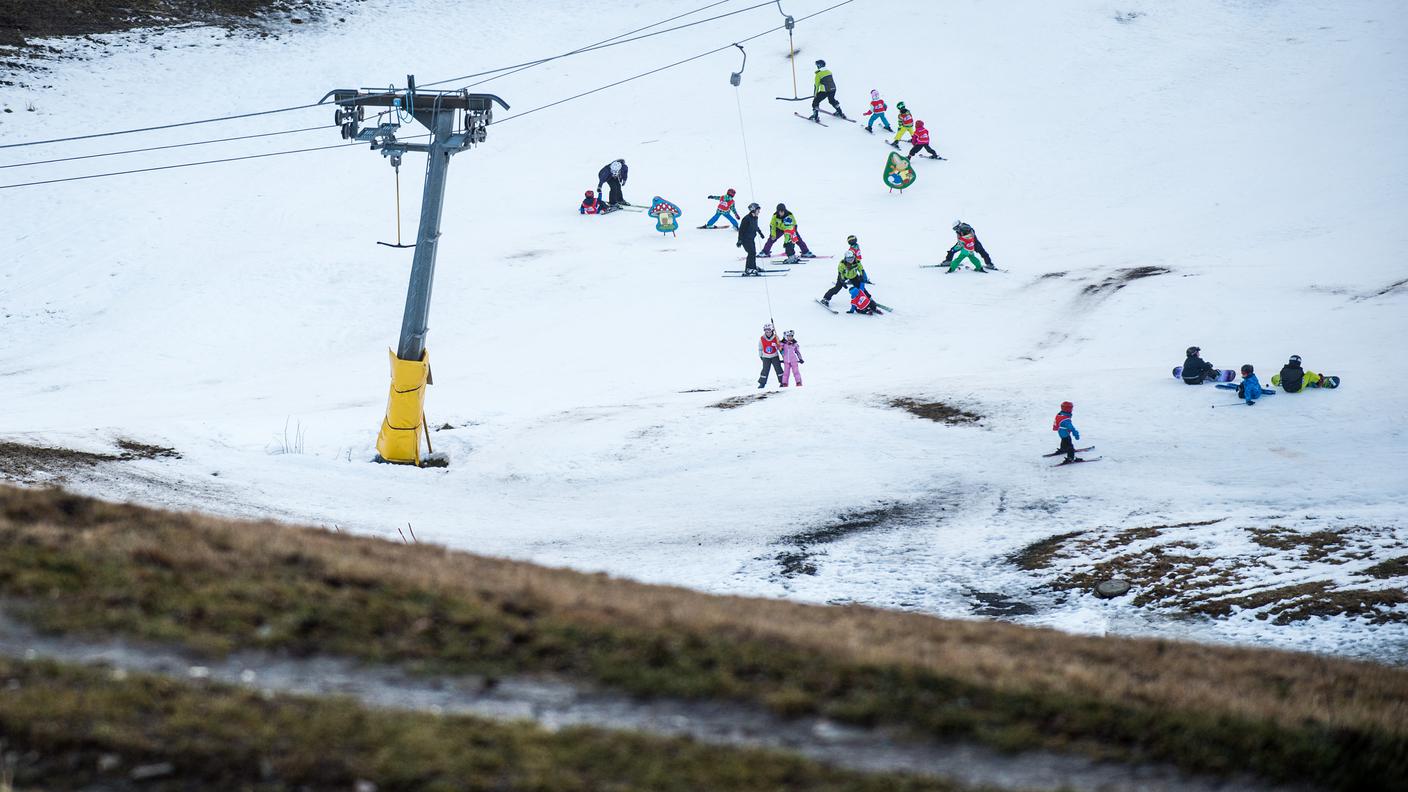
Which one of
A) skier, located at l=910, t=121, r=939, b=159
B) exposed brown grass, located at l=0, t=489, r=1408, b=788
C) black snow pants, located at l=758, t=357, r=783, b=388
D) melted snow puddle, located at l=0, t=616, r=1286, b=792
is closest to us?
melted snow puddle, located at l=0, t=616, r=1286, b=792

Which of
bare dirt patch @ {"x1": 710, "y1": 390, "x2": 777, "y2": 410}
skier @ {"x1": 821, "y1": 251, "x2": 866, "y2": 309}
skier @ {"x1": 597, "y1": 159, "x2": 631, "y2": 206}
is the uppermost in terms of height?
skier @ {"x1": 597, "y1": 159, "x2": 631, "y2": 206}

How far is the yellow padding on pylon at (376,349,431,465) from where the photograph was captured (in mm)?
19062

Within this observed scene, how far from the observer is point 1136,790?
646 cm

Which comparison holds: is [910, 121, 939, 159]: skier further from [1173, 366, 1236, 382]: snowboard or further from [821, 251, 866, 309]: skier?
[1173, 366, 1236, 382]: snowboard

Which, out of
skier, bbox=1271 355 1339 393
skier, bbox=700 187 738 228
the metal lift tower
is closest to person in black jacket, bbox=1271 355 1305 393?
skier, bbox=1271 355 1339 393

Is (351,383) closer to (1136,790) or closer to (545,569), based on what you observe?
(545,569)

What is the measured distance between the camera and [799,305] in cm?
2850

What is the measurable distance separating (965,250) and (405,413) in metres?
16.6

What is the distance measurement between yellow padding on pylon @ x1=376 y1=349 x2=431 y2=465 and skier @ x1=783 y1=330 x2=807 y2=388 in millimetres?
7411

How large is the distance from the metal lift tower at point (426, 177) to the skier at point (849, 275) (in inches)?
431

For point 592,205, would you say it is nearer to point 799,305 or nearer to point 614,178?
point 614,178

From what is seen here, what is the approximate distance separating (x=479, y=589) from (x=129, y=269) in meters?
27.7

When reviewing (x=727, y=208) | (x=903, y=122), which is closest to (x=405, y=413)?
(x=727, y=208)

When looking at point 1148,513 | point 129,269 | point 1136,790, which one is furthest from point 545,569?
point 129,269
